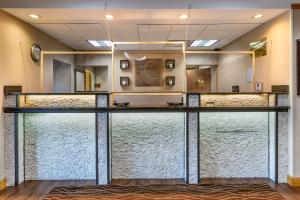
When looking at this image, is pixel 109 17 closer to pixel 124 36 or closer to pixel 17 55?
pixel 124 36

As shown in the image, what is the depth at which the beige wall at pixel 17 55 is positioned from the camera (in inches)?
144

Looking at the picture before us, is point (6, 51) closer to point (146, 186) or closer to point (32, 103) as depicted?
point (32, 103)

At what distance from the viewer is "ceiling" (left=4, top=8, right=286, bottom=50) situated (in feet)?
12.4

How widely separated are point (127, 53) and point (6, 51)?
340 cm

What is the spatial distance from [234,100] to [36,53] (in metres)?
3.34

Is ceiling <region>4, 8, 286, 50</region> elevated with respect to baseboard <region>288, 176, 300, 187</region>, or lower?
elevated

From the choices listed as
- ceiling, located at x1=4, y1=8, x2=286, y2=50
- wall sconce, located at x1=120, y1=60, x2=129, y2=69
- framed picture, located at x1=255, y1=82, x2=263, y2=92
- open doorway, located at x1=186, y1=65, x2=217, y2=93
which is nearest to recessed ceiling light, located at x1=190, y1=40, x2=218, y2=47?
ceiling, located at x1=4, y1=8, x2=286, y2=50

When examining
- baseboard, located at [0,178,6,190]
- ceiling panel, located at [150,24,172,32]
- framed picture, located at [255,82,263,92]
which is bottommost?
baseboard, located at [0,178,6,190]

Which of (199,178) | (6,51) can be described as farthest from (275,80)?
(6,51)

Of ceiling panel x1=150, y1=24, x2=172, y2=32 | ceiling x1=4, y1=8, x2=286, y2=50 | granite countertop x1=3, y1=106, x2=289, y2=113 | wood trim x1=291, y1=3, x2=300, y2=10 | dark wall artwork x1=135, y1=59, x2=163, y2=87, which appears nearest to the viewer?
wood trim x1=291, y1=3, x2=300, y2=10

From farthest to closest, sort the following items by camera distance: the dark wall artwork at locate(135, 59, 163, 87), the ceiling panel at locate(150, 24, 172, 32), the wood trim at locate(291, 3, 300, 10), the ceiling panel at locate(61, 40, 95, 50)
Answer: the dark wall artwork at locate(135, 59, 163, 87) < the ceiling panel at locate(61, 40, 95, 50) < the ceiling panel at locate(150, 24, 172, 32) < the wood trim at locate(291, 3, 300, 10)

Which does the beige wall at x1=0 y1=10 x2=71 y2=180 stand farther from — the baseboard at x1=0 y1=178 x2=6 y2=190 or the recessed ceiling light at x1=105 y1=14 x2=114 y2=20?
the recessed ceiling light at x1=105 y1=14 x2=114 y2=20

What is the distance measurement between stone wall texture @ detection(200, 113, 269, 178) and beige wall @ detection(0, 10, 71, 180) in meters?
2.80

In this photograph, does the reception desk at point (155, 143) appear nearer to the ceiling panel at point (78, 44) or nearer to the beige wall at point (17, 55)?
the beige wall at point (17, 55)
